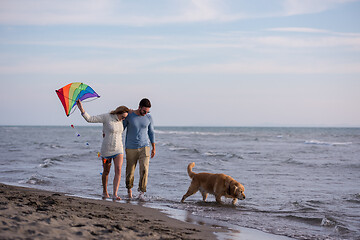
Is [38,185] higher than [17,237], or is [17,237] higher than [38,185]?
[17,237]

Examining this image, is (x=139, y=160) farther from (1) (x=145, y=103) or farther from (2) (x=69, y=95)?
(2) (x=69, y=95)

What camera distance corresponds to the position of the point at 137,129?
7391 millimetres

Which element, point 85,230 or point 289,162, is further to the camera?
point 289,162

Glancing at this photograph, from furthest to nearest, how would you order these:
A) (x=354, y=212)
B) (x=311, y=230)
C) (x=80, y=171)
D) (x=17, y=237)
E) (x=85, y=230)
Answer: (x=80, y=171), (x=354, y=212), (x=311, y=230), (x=85, y=230), (x=17, y=237)

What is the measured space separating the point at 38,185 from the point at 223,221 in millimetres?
5290

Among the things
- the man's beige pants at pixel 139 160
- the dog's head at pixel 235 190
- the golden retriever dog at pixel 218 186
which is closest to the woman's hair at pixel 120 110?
the man's beige pants at pixel 139 160

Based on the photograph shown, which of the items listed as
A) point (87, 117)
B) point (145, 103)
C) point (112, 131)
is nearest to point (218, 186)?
point (145, 103)

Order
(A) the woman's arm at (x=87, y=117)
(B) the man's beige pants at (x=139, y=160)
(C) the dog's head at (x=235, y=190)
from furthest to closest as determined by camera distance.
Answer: (B) the man's beige pants at (x=139, y=160) < (C) the dog's head at (x=235, y=190) < (A) the woman's arm at (x=87, y=117)

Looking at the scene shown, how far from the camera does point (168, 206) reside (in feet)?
23.7

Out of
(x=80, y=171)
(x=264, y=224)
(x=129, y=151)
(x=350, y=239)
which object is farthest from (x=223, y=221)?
(x=80, y=171)

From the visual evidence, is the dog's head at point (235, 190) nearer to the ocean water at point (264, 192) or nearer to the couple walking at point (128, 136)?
the ocean water at point (264, 192)

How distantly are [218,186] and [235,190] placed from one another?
0.36 meters

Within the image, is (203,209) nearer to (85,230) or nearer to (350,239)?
(350,239)

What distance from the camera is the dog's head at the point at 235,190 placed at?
7297 millimetres
